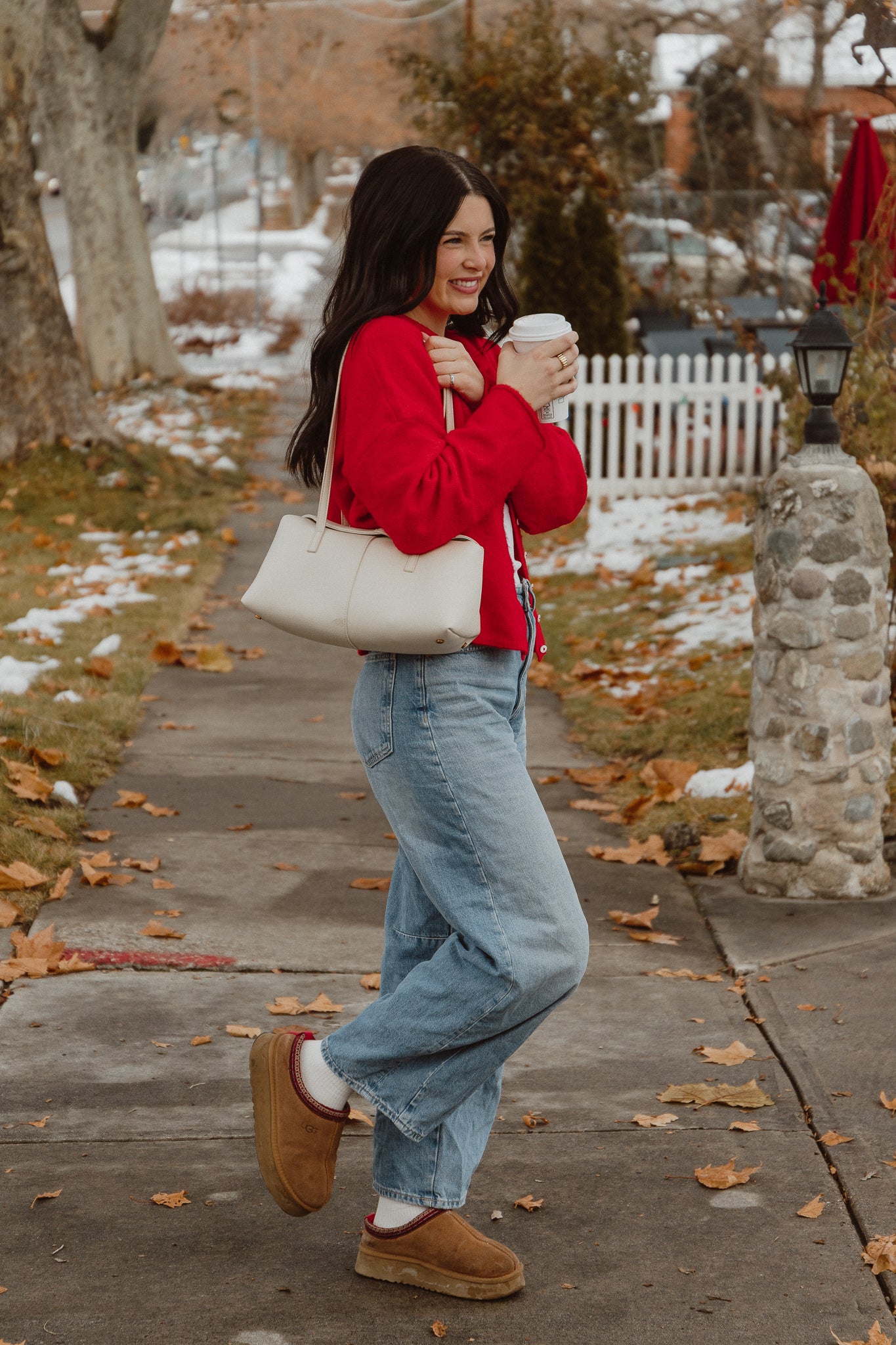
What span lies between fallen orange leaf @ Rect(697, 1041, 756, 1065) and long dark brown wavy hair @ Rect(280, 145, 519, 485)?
194 cm

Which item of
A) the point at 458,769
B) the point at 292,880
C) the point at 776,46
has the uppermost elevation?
the point at 776,46

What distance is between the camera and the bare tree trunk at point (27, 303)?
10.7 metres

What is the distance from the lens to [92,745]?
19.7ft

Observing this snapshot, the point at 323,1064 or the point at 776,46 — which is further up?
the point at 776,46

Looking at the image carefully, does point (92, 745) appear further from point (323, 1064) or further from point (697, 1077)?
point (323, 1064)

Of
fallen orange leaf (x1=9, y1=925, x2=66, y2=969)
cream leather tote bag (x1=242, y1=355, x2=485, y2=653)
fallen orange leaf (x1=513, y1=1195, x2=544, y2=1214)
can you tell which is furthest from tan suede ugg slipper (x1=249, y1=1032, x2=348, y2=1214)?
fallen orange leaf (x1=9, y1=925, x2=66, y2=969)

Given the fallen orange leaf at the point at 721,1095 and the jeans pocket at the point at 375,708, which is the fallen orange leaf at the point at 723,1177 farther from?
the jeans pocket at the point at 375,708

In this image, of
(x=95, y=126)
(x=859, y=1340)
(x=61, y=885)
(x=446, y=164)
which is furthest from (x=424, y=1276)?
(x=95, y=126)

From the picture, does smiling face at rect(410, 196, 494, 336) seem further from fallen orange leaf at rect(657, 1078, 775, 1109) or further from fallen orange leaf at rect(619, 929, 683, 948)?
fallen orange leaf at rect(619, 929, 683, 948)

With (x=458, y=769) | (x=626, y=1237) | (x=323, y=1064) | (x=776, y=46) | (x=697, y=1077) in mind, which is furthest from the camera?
(x=776, y=46)

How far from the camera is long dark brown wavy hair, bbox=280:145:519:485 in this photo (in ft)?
7.98

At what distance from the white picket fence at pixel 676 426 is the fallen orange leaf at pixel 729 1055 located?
26.0 ft

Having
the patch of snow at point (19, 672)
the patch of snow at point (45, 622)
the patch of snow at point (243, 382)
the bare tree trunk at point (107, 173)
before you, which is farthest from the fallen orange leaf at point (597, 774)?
the patch of snow at point (243, 382)

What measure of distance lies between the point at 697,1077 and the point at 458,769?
152 centimetres
